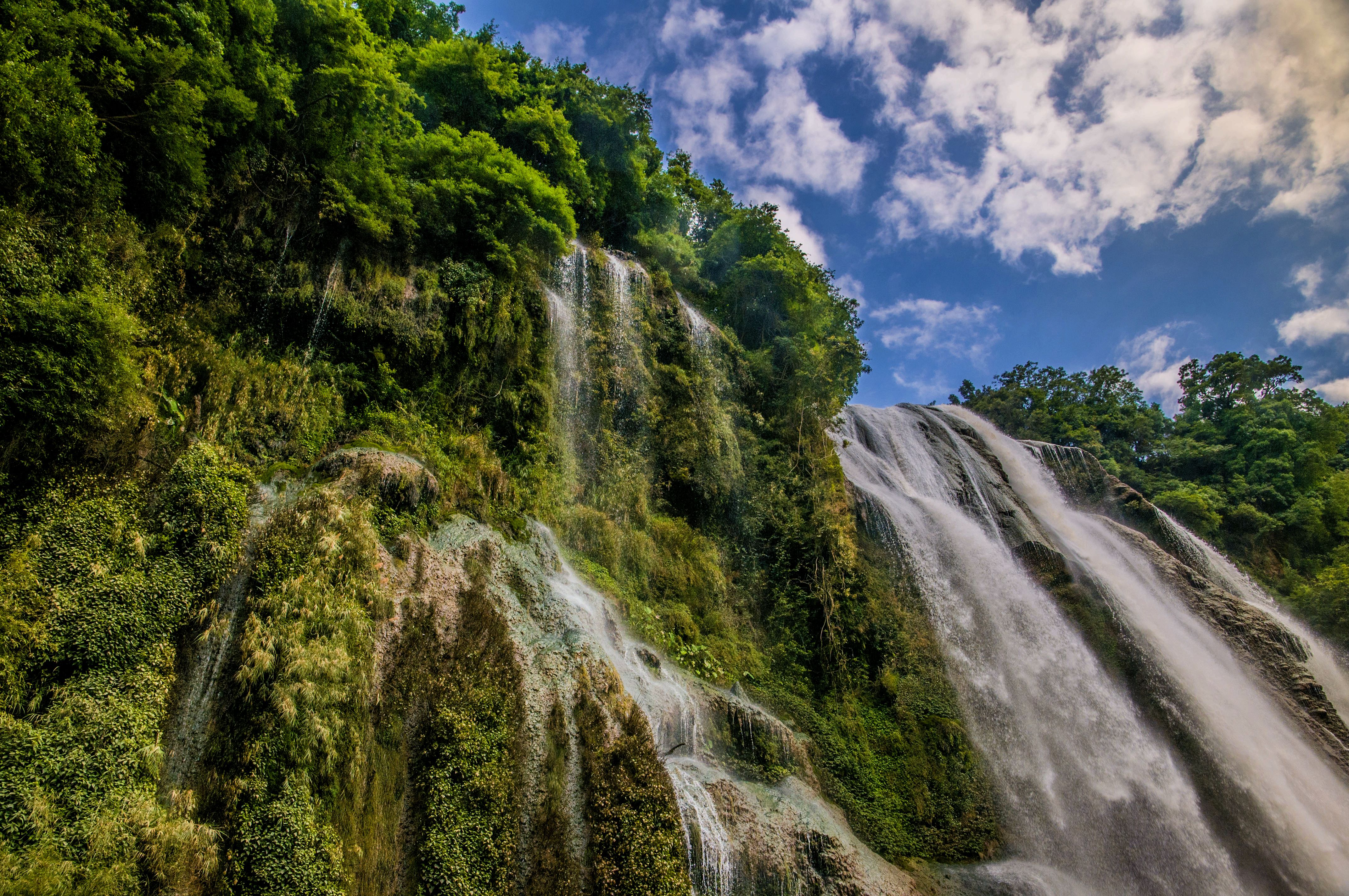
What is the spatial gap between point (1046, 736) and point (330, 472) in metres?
15.4

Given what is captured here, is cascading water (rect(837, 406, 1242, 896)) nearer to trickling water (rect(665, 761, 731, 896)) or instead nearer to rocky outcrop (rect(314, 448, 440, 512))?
trickling water (rect(665, 761, 731, 896))

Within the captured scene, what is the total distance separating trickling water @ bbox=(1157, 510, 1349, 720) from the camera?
16.1 m

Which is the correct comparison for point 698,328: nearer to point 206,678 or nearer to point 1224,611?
point 206,678

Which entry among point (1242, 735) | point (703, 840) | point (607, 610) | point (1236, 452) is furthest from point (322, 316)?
point (1236, 452)

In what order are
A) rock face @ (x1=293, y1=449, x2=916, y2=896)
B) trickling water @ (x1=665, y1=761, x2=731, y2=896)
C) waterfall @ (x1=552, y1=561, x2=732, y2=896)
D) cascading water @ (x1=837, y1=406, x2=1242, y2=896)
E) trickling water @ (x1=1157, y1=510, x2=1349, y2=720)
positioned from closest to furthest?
rock face @ (x1=293, y1=449, x2=916, y2=896) → trickling water @ (x1=665, y1=761, x2=731, y2=896) → waterfall @ (x1=552, y1=561, x2=732, y2=896) → cascading water @ (x1=837, y1=406, x2=1242, y2=896) → trickling water @ (x1=1157, y1=510, x2=1349, y2=720)

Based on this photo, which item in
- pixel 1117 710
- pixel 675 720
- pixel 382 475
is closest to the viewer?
pixel 382 475

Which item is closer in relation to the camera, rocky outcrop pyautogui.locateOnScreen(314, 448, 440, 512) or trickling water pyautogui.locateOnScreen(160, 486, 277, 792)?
trickling water pyautogui.locateOnScreen(160, 486, 277, 792)

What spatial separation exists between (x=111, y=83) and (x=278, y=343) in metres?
3.82

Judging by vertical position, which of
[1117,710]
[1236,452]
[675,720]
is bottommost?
[1117,710]

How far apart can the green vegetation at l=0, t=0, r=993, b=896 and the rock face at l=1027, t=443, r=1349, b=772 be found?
32.3ft

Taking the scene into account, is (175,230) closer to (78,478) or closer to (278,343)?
(278,343)

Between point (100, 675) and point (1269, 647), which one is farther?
point (1269, 647)

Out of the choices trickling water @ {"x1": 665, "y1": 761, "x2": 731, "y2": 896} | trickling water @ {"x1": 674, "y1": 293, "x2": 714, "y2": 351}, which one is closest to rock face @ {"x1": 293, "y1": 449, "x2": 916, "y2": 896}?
trickling water @ {"x1": 665, "y1": 761, "x2": 731, "y2": 896}

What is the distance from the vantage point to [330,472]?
830 cm
